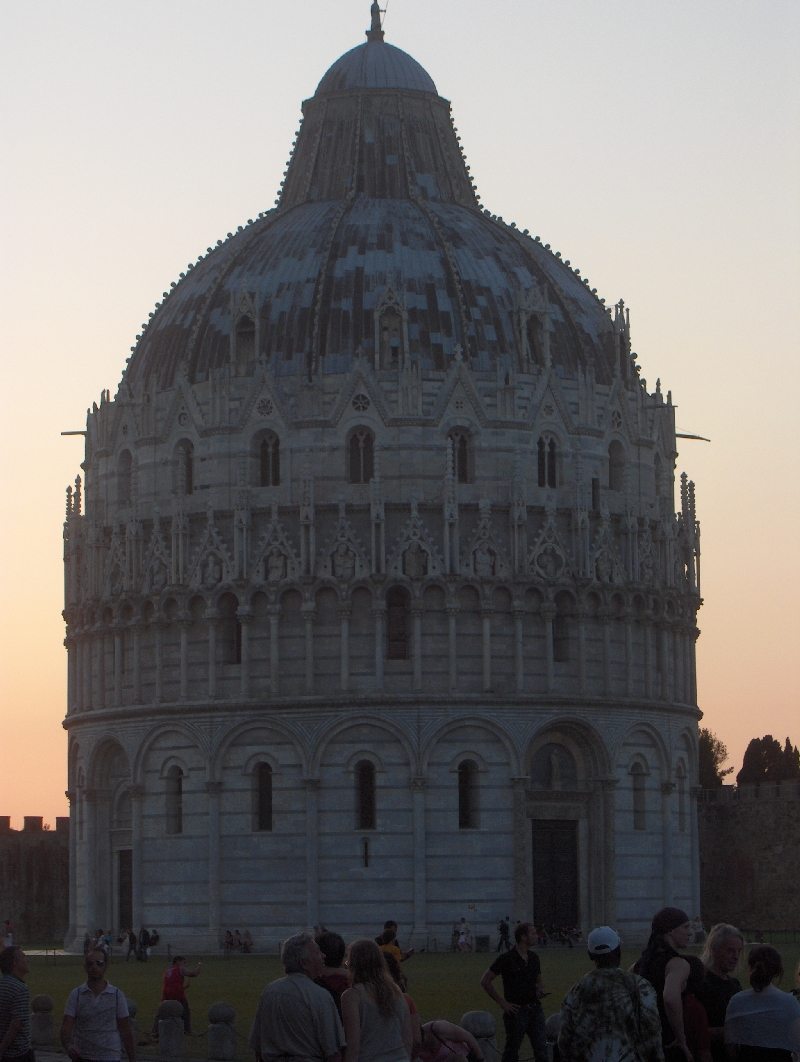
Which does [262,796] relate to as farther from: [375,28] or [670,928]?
[670,928]

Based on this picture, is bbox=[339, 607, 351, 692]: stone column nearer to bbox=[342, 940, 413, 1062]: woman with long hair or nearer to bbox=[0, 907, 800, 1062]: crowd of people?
bbox=[0, 907, 800, 1062]: crowd of people

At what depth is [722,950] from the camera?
652 inches

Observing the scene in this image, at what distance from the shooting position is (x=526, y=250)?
6988 centimetres

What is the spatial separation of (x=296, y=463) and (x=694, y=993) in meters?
48.1

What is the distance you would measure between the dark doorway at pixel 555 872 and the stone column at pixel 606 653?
4.26 m

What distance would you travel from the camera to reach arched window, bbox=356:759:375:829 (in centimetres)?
6241

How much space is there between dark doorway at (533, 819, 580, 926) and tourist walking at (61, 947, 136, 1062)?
45.2 meters

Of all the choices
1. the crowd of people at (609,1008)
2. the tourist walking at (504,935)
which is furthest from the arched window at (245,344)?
the crowd of people at (609,1008)

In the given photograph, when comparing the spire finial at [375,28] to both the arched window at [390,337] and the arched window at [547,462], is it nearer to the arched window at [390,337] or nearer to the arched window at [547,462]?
the arched window at [390,337]

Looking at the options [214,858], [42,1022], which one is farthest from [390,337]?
[42,1022]

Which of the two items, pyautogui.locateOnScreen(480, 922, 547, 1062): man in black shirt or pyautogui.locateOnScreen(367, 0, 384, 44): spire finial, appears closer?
pyautogui.locateOnScreen(480, 922, 547, 1062): man in black shirt

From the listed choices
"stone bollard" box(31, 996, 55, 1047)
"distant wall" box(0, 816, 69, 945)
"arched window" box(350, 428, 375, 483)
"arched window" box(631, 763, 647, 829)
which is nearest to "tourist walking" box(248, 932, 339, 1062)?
"stone bollard" box(31, 996, 55, 1047)

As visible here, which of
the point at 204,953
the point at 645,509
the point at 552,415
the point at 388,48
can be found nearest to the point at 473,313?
the point at 552,415

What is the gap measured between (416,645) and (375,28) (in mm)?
25092
